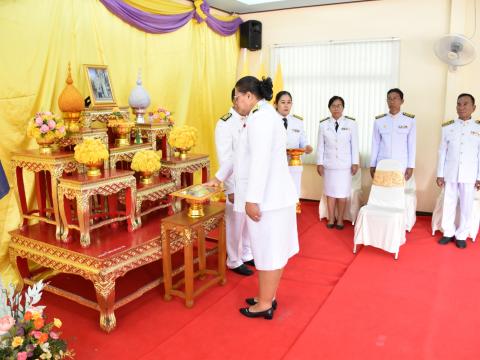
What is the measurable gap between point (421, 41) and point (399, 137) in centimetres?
148

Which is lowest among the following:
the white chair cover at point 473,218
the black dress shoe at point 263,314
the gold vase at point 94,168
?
the black dress shoe at point 263,314

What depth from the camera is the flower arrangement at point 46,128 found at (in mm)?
3057

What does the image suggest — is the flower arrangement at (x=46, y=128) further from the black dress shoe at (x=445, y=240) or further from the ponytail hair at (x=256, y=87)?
the black dress shoe at (x=445, y=240)

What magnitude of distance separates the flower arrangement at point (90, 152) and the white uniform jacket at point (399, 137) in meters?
3.35

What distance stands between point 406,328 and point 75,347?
83.1 inches

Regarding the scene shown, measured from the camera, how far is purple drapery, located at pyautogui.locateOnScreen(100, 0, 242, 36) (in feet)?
13.9

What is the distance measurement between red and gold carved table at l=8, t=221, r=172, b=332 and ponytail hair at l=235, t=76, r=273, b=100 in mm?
1284

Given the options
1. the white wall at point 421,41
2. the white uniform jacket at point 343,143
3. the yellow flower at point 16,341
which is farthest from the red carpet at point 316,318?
the white wall at point 421,41

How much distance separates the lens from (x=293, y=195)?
2.88 metres

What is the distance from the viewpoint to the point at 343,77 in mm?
6078

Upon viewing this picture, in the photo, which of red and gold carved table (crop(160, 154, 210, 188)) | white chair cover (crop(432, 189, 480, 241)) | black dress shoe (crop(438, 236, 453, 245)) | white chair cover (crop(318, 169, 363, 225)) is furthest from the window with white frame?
red and gold carved table (crop(160, 154, 210, 188))

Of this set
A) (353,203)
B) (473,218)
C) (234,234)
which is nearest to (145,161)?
(234,234)

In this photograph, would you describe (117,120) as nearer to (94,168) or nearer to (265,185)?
(94,168)

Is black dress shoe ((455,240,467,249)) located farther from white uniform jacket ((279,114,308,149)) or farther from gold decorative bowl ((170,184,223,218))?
gold decorative bowl ((170,184,223,218))
